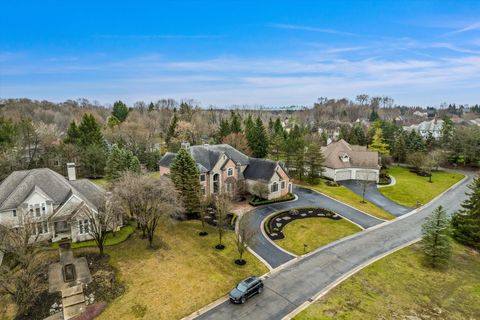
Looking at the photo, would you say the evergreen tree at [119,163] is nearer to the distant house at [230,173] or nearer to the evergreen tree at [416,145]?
the distant house at [230,173]

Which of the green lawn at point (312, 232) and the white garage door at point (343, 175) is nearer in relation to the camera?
the green lawn at point (312, 232)

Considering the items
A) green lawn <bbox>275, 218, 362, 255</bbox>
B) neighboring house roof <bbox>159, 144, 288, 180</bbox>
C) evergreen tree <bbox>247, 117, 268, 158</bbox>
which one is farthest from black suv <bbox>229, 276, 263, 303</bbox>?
evergreen tree <bbox>247, 117, 268, 158</bbox>

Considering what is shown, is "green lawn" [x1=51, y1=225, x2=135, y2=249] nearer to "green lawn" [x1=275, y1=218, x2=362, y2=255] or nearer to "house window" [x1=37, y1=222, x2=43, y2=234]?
"house window" [x1=37, y1=222, x2=43, y2=234]

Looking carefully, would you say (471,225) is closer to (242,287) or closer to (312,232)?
(312,232)

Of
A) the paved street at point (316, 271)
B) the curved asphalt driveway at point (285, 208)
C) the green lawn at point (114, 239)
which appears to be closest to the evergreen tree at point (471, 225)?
the paved street at point (316, 271)

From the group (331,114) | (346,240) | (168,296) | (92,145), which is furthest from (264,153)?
(331,114)

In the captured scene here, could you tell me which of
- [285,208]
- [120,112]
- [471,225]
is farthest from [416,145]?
[120,112]

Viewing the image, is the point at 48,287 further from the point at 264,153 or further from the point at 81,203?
the point at 264,153
